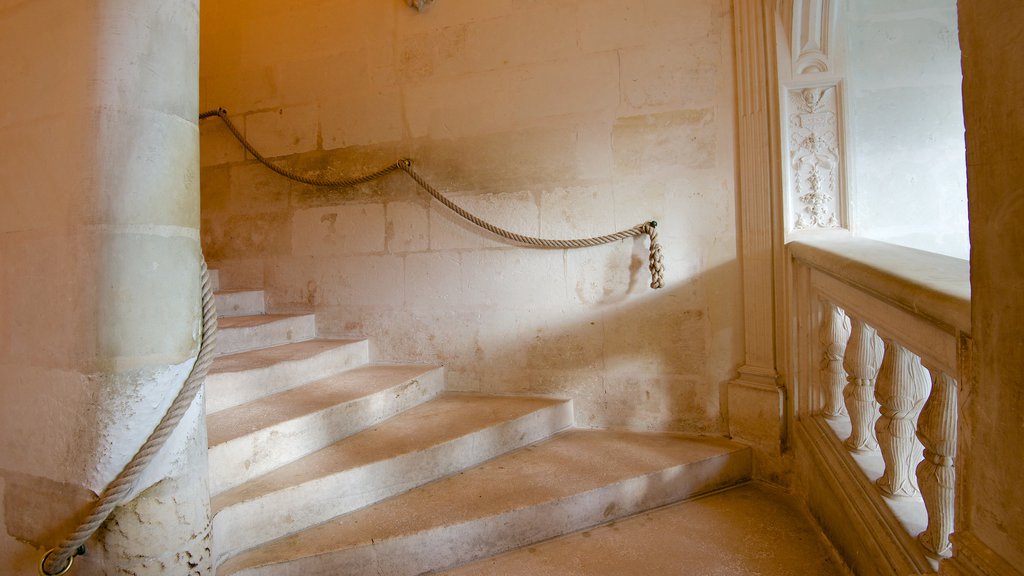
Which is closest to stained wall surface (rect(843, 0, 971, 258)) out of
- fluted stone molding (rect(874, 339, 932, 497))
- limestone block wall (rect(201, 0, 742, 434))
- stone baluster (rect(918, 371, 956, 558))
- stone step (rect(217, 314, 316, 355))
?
limestone block wall (rect(201, 0, 742, 434))

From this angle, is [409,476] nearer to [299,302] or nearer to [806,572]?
[806,572]

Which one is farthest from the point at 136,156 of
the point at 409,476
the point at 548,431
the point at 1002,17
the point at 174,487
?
the point at 548,431

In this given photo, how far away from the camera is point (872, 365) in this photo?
1425 mm

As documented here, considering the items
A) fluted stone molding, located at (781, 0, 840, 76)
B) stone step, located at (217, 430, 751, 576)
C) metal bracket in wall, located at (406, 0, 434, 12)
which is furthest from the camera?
metal bracket in wall, located at (406, 0, 434, 12)

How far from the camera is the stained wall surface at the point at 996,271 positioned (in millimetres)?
632

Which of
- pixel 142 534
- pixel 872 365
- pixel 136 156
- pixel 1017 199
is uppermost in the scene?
pixel 136 156

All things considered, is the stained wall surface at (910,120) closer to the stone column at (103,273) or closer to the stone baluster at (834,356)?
the stone baluster at (834,356)

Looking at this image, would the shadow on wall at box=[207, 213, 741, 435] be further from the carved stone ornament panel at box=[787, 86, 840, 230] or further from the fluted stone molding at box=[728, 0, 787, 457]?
the carved stone ornament panel at box=[787, 86, 840, 230]

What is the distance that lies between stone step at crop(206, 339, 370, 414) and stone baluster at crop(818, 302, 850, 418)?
84.2 inches

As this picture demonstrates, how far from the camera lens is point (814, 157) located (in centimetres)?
209

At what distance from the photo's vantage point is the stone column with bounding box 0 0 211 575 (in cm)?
109

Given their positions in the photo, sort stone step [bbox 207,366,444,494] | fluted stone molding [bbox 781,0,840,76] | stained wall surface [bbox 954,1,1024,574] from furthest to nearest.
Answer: fluted stone molding [bbox 781,0,840,76] < stone step [bbox 207,366,444,494] < stained wall surface [bbox 954,1,1024,574]

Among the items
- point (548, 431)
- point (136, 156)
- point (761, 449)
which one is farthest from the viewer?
point (548, 431)

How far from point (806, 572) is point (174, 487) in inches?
68.2
